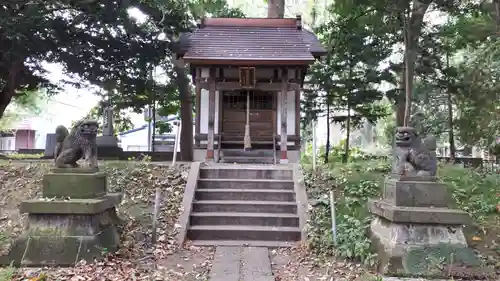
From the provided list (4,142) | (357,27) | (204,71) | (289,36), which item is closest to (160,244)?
(204,71)

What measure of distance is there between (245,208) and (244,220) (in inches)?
14.4

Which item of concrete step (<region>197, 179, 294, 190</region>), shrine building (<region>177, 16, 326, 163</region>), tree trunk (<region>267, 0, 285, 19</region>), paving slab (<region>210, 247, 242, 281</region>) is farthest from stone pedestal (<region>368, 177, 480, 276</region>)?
tree trunk (<region>267, 0, 285, 19</region>)

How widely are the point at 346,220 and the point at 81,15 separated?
352 inches

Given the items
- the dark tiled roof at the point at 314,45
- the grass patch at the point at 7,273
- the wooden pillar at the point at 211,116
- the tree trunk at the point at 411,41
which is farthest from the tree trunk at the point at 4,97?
the tree trunk at the point at 411,41

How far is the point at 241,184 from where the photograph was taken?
8.13 meters

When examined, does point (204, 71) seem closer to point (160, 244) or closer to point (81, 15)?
point (81, 15)

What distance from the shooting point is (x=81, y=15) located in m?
10.8

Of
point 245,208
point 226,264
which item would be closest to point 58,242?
point 226,264

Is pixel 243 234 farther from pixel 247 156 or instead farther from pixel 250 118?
pixel 250 118

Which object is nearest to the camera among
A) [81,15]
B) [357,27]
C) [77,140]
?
[77,140]

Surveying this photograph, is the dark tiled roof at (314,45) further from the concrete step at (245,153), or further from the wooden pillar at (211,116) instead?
the concrete step at (245,153)

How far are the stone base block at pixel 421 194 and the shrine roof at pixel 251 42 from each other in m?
5.93

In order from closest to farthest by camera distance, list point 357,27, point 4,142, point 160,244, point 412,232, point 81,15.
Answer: point 412,232 < point 160,244 < point 81,15 < point 357,27 < point 4,142

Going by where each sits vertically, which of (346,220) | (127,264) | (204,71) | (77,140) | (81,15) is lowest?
(127,264)
